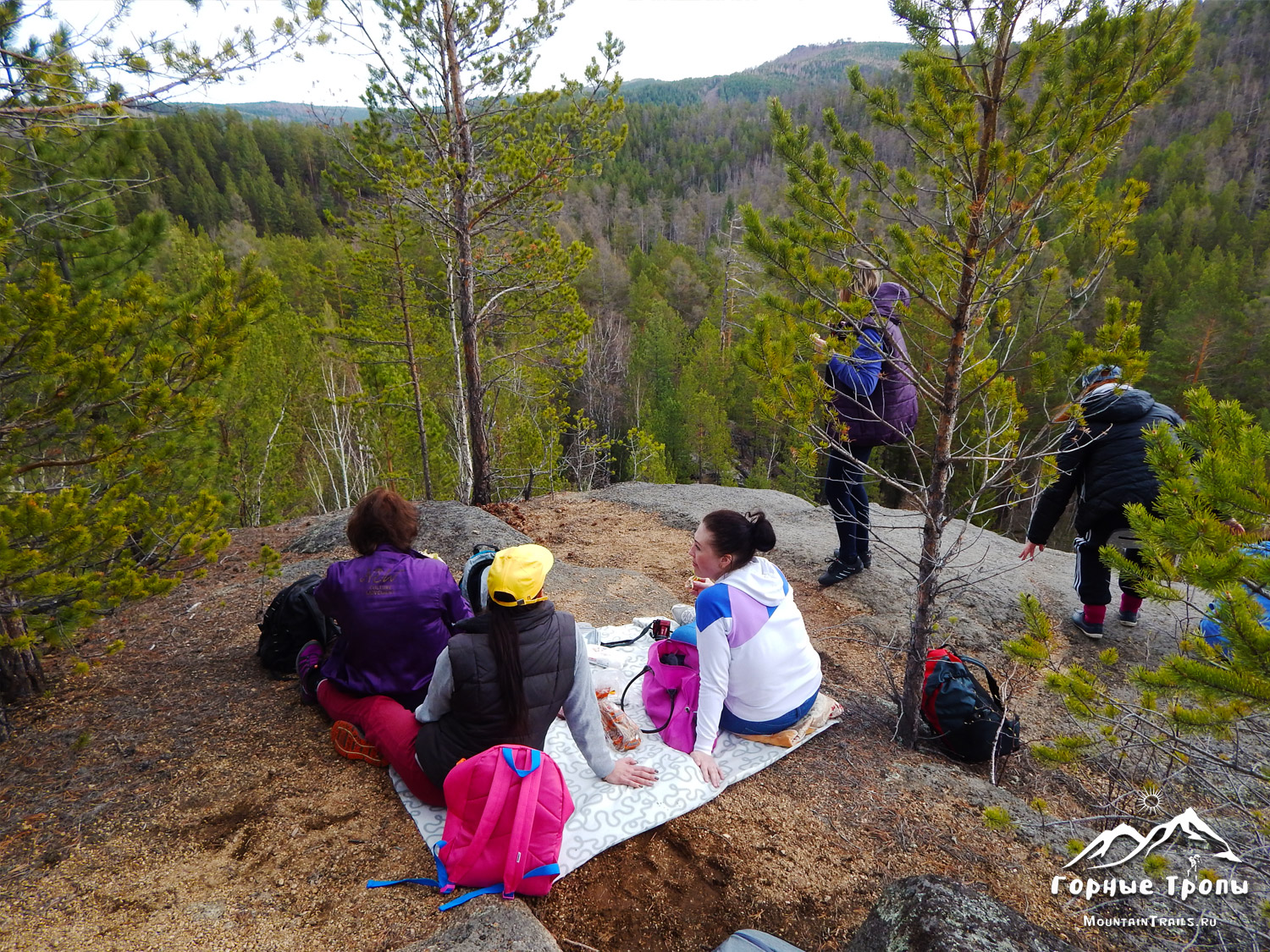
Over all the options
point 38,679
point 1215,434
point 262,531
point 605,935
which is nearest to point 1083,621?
point 1215,434

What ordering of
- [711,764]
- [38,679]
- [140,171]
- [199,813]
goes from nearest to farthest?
[199,813]
[711,764]
[38,679]
[140,171]

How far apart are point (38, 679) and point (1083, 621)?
6.42 meters

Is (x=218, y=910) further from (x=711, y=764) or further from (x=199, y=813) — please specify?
(x=711, y=764)

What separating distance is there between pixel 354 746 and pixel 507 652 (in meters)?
1.20

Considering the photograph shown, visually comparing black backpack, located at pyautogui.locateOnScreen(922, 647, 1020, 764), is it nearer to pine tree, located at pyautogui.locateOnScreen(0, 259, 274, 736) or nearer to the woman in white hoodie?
the woman in white hoodie

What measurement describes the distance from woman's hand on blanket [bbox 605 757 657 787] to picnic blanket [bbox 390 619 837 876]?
0.03 meters

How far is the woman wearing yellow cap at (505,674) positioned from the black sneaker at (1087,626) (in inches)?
149

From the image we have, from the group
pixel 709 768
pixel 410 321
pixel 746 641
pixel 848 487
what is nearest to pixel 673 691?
pixel 709 768

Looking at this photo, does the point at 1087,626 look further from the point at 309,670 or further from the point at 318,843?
the point at 309,670

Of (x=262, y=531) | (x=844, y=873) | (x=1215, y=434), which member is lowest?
(x=262, y=531)

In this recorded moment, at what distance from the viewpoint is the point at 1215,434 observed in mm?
1538

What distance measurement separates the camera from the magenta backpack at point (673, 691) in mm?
2963

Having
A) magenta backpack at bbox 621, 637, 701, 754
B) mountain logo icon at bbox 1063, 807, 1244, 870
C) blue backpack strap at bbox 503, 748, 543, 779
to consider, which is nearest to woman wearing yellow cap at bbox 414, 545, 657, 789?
blue backpack strap at bbox 503, 748, 543, 779

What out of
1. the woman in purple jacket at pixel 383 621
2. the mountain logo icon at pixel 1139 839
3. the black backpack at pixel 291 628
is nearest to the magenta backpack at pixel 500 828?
the woman in purple jacket at pixel 383 621
